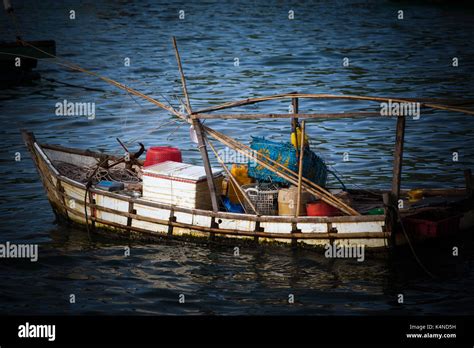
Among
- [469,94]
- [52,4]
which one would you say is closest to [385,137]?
[469,94]

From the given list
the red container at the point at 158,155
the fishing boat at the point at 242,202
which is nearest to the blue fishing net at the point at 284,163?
the fishing boat at the point at 242,202

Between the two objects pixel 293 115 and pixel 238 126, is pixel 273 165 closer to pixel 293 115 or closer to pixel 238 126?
pixel 293 115

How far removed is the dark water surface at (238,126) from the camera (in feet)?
54.3

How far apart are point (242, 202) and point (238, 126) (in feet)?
40.3

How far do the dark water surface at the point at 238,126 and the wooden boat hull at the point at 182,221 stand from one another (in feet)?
1.26

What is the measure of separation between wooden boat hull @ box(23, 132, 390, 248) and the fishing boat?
0.02 m

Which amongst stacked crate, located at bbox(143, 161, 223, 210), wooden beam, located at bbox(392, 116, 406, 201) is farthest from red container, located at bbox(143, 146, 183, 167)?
wooden beam, located at bbox(392, 116, 406, 201)

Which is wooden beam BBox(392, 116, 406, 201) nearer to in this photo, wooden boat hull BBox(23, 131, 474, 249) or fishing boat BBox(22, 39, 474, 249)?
fishing boat BBox(22, 39, 474, 249)

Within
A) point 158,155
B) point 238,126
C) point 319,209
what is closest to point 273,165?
point 319,209

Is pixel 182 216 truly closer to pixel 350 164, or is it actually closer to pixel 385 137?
pixel 350 164

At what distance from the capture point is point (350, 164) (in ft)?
83.6

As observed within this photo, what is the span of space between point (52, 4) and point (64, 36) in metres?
12.0

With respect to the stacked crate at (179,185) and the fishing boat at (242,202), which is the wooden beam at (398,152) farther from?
the stacked crate at (179,185)

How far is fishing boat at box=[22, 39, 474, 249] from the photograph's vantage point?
16.9m
